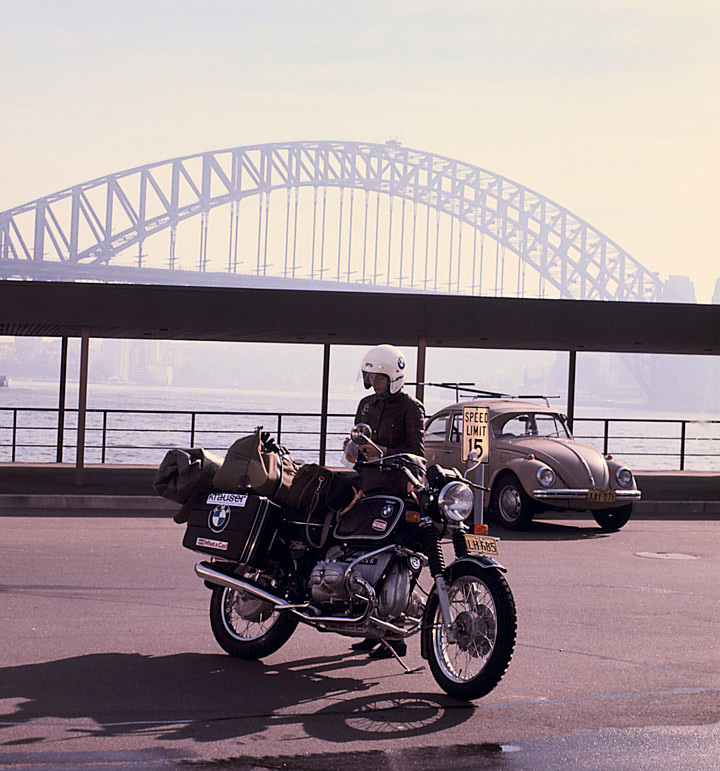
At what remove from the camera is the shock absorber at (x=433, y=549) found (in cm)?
629

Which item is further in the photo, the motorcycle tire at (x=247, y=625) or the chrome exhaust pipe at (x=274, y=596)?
the motorcycle tire at (x=247, y=625)

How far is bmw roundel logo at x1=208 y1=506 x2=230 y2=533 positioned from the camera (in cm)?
688

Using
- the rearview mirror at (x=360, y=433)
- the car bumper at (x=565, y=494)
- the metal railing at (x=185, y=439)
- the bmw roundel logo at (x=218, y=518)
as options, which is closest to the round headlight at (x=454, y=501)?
the rearview mirror at (x=360, y=433)

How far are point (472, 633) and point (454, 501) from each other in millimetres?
682

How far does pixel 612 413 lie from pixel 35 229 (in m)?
59.8

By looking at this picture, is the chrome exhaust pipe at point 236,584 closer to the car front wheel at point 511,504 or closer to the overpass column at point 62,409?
the car front wheel at point 511,504

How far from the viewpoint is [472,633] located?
6.10 metres

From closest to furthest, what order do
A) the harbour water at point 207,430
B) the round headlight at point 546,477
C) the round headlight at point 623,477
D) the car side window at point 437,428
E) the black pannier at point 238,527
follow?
the black pannier at point 238,527 < the round headlight at point 546,477 < the round headlight at point 623,477 < the car side window at point 437,428 < the harbour water at point 207,430

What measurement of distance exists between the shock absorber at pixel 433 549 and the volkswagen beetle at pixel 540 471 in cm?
848

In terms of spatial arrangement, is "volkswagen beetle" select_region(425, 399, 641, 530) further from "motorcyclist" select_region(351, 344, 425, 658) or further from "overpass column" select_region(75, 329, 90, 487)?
"motorcyclist" select_region(351, 344, 425, 658)

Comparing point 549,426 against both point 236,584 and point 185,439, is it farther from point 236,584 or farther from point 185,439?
point 185,439

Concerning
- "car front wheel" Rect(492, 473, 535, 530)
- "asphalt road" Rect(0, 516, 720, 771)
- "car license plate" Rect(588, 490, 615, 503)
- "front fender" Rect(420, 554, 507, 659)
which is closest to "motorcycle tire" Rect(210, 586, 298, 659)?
"asphalt road" Rect(0, 516, 720, 771)

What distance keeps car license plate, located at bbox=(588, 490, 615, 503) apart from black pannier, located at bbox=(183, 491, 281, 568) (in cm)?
854

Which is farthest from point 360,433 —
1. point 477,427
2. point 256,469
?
point 477,427
